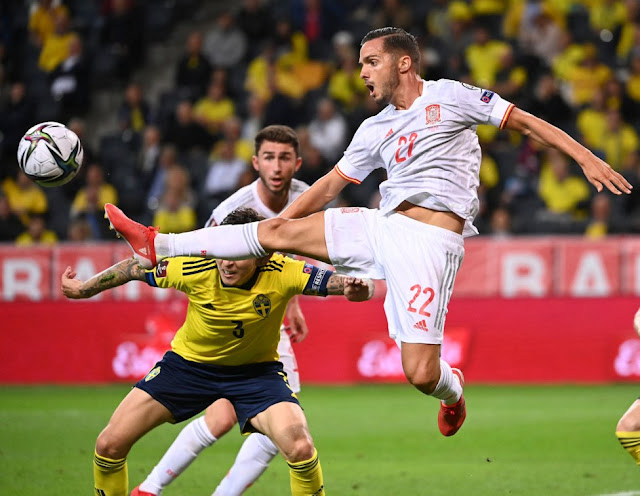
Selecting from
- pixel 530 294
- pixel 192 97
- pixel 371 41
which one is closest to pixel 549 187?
pixel 530 294

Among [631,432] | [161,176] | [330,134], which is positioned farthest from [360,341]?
[631,432]

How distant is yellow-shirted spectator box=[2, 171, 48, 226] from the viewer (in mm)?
15375

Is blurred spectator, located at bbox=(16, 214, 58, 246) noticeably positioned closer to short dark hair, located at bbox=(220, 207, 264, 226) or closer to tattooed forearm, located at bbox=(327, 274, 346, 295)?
short dark hair, located at bbox=(220, 207, 264, 226)

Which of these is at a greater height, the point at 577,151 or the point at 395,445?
the point at 577,151

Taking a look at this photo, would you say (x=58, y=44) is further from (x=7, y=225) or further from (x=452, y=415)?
(x=452, y=415)

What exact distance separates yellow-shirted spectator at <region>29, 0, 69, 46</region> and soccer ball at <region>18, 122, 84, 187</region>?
12.1 meters

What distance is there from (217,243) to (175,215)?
344 inches

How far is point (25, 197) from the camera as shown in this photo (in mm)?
15523

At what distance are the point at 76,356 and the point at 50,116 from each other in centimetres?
549

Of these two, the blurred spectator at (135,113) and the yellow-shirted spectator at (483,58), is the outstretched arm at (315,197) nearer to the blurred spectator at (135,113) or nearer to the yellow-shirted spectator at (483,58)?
the yellow-shirted spectator at (483,58)

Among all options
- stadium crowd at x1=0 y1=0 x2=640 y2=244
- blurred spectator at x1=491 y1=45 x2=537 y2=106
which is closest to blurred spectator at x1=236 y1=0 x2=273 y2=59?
stadium crowd at x1=0 y1=0 x2=640 y2=244

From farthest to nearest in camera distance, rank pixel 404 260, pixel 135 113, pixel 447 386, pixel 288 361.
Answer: pixel 135 113, pixel 288 361, pixel 447 386, pixel 404 260

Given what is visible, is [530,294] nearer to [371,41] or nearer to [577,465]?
[577,465]

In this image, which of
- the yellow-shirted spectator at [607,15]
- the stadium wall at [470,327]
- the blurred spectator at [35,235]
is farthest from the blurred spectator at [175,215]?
the yellow-shirted spectator at [607,15]
